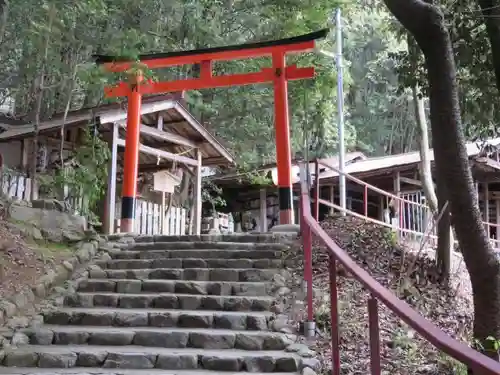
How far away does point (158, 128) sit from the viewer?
1250 cm

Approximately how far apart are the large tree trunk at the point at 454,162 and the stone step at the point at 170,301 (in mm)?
2183

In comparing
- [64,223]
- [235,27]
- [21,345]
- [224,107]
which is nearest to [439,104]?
[21,345]

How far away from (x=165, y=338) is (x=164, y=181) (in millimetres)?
9243

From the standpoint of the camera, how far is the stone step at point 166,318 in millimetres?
5520

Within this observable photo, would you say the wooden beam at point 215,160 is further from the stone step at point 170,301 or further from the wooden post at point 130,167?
the stone step at point 170,301

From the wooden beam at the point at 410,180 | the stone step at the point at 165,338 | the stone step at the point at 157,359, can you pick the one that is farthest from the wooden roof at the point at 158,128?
the stone step at the point at 157,359

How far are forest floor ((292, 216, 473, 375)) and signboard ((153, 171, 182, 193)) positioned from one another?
6323 mm

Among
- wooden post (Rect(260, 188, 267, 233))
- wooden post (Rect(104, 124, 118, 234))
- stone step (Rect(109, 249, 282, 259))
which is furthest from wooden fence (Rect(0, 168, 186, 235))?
wooden post (Rect(260, 188, 267, 233))

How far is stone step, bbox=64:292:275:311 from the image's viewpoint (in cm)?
593

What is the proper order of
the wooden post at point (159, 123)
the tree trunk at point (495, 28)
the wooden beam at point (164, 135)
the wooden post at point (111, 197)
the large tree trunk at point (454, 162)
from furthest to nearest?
1. the wooden post at point (159, 123)
2. the wooden beam at point (164, 135)
3. the wooden post at point (111, 197)
4. the tree trunk at point (495, 28)
5. the large tree trunk at point (454, 162)

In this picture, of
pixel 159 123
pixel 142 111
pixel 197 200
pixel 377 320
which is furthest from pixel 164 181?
pixel 377 320

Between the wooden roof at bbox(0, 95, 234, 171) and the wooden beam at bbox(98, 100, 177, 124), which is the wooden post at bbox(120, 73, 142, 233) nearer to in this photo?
the wooden beam at bbox(98, 100, 177, 124)

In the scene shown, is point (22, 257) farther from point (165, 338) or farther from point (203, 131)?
point (203, 131)

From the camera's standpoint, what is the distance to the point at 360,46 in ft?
97.8
